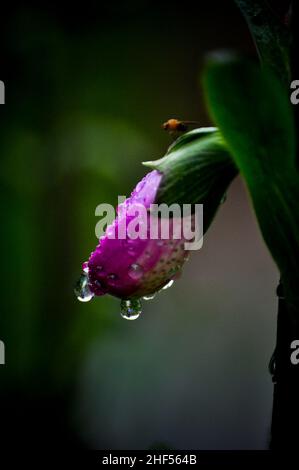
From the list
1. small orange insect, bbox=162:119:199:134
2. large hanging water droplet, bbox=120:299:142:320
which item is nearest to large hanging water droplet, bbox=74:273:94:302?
large hanging water droplet, bbox=120:299:142:320

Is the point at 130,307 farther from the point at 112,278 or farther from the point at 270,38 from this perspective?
the point at 270,38

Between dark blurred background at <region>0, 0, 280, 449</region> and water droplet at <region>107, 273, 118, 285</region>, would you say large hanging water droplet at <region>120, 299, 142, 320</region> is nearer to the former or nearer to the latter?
water droplet at <region>107, 273, 118, 285</region>

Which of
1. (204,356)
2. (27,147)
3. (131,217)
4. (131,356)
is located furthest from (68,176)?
(131,217)

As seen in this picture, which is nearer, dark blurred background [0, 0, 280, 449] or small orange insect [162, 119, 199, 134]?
small orange insect [162, 119, 199, 134]

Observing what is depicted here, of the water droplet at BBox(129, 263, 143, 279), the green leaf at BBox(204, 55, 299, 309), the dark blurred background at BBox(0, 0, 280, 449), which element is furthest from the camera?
the dark blurred background at BBox(0, 0, 280, 449)

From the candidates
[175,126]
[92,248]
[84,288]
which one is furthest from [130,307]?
[92,248]
